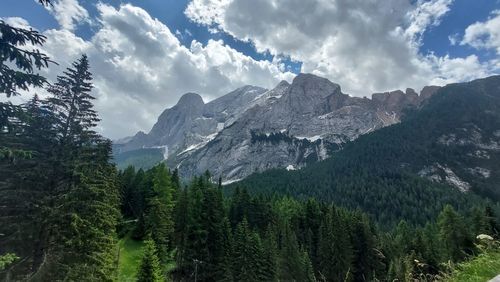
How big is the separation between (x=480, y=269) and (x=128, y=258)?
172 ft

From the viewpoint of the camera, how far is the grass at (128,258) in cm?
4494

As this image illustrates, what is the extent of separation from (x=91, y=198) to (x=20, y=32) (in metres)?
15.3

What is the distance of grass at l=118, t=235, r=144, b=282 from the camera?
44938 millimetres

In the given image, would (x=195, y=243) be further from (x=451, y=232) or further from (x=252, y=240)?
(x=451, y=232)

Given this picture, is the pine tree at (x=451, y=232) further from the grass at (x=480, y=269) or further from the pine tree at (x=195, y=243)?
the grass at (x=480, y=269)

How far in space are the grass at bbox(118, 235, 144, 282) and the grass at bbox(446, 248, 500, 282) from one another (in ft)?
129

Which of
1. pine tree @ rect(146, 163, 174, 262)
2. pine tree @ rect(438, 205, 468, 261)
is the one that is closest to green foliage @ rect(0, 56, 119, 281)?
pine tree @ rect(146, 163, 174, 262)

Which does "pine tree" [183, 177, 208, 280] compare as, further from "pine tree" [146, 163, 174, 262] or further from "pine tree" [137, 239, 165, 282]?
"pine tree" [137, 239, 165, 282]

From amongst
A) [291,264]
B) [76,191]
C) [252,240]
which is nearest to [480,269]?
[76,191]

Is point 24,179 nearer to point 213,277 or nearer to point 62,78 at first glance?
point 62,78

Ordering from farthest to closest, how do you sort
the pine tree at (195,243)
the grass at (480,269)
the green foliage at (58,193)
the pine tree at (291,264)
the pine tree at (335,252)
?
the pine tree at (335,252) < the pine tree at (291,264) < the pine tree at (195,243) < the green foliage at (58,193) < the grass at (480,269)

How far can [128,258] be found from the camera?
51.4 metres

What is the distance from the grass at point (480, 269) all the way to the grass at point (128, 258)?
129ft

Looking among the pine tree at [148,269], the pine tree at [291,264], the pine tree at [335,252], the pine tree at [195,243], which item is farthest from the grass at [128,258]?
the pine tree at [335,252]
